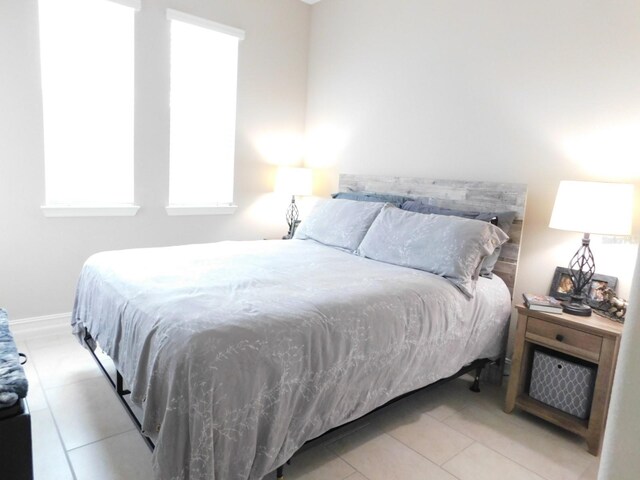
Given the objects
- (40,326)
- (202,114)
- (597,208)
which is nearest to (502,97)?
(597,208)

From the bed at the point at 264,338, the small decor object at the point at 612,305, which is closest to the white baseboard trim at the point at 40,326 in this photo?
the bed at the point at 264,338

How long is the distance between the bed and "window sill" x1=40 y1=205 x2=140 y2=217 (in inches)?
36.7

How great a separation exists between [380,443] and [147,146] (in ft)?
9.12

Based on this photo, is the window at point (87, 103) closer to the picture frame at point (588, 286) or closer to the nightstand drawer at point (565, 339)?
the nightstand drawer at point (565, 339)

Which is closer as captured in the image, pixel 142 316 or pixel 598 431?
pixel 142 316

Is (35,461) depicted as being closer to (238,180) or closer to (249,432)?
(249,432)

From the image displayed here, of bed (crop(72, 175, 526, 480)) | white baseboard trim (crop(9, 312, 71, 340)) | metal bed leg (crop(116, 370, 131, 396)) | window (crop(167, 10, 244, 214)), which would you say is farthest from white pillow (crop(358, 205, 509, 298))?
white baseboard trim (crop(9, 312, 71, 340))

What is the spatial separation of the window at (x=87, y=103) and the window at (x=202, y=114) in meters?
0.38

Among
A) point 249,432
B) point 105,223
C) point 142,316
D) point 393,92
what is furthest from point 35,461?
point 393,92

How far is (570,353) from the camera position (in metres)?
2.18

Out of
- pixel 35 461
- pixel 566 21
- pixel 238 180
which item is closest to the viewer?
pixel 35 461

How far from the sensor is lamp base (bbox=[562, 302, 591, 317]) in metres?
2.23

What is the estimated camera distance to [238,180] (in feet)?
13.2

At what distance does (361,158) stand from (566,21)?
1.80m
